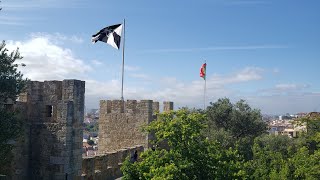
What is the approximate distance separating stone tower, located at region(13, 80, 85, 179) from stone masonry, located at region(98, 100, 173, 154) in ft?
20.3

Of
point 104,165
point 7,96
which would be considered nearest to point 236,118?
point 104,165

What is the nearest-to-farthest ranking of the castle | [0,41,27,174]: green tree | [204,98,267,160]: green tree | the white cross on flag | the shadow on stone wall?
[0,41,27,174]: green tree < the castle < the shadow on stone wall < the white cross on flag < [204,98,267,160]: green tree

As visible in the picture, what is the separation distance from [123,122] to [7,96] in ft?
29.4

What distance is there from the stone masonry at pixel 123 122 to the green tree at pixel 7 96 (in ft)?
27.1

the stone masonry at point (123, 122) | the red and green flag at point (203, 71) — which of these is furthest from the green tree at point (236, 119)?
the stone masonry at point (123, 122)

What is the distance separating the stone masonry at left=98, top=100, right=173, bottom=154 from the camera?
18.8 metres

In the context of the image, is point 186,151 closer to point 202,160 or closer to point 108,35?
point 202,160

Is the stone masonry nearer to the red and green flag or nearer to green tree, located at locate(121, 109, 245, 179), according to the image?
green tree, located at locate(121, 109, 245, 179)

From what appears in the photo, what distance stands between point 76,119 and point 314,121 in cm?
1347


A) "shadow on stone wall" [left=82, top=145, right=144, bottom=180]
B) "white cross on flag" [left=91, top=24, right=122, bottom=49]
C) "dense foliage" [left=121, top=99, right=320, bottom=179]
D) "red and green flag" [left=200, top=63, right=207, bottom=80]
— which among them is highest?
"white cross on flag" [left=91, top=24, right=122, bottom=49]

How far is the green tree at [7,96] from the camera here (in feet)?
33.8

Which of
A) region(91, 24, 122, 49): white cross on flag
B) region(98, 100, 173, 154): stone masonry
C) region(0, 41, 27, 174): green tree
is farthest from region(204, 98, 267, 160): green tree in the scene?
region(0, 41, 27, 174): green tree

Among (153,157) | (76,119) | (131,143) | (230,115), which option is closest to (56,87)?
(76,119)

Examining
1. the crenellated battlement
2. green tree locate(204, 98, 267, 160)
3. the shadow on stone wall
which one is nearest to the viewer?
the shadow on stone wall
